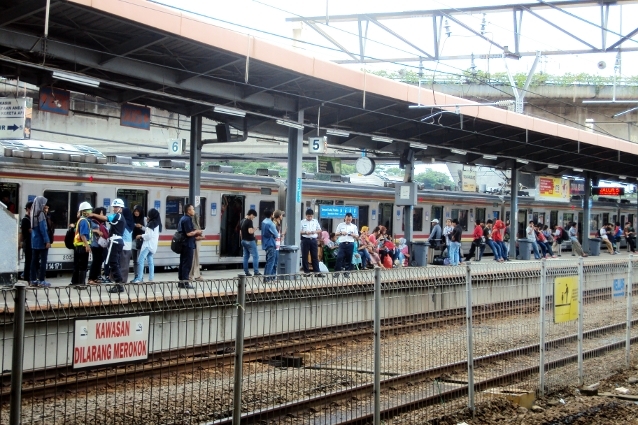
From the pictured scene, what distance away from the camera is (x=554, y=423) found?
8.43 meters

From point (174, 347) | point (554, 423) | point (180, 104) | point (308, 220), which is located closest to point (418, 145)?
point (308, 220)

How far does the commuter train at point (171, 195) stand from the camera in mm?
17891

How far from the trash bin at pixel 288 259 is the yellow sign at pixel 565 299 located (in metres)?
7.63

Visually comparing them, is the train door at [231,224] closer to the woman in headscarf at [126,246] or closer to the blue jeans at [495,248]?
the woman in headscarf at [126,246]

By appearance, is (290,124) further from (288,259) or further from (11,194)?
(11,194)

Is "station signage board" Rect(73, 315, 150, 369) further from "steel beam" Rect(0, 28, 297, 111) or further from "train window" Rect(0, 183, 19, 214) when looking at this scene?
"train window" Rect(0, 183, 19, 214)

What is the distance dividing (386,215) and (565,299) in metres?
17.3

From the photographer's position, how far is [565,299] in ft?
34.4

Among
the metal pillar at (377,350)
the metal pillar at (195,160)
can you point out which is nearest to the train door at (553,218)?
the metal pillar at (195,160)

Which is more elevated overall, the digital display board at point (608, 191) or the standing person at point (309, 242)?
the digital display board at point (608, 191)

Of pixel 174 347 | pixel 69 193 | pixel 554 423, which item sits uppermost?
pixel 69 193

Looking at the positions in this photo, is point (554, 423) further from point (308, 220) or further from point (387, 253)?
point (387, 253)

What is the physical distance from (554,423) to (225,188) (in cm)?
1487

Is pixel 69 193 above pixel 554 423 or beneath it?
above
